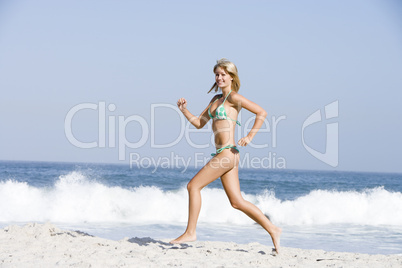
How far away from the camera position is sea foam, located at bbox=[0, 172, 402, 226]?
1359 centimetres

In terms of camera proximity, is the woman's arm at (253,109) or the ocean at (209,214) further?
the ocean at (209,214)

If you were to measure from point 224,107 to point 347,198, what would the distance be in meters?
13.6

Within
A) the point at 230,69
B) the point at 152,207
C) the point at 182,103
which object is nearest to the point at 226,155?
the point at 182,103

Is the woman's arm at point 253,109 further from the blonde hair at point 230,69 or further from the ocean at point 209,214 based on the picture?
the ocean at point 209,214

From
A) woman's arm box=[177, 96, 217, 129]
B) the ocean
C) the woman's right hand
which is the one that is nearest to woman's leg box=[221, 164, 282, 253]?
woman's arm box=[177, 96, 217, 129]

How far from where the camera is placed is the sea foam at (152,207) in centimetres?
1359

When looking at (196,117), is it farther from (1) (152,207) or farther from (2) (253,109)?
(1) (152,207)

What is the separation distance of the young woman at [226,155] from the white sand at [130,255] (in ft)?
0.95

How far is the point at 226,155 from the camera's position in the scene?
5.19m

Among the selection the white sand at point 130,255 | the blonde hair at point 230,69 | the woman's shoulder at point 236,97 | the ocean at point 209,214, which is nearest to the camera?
the white sand at point 130,255

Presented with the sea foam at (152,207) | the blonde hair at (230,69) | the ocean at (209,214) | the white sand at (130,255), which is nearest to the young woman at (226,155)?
the blonde hair at (230,69)

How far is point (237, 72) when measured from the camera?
5488 millimetres

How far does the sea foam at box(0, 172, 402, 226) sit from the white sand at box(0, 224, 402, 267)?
6.37m

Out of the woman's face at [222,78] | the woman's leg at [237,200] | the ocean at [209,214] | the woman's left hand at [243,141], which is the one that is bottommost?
the ocean at [209,214]
